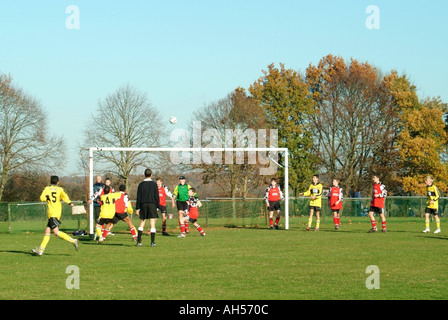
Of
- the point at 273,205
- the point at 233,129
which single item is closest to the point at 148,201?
the point at 273,205

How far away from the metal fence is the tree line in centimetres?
1653

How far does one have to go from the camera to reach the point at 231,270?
475 inches

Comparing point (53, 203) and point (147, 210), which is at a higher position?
point (53, 203)

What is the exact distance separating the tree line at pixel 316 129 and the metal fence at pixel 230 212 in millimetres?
16526

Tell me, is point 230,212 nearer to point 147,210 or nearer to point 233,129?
point 147,210

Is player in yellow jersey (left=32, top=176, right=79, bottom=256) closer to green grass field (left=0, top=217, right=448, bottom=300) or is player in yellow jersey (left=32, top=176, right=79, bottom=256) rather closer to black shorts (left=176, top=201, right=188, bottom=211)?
green grass field (left=0, top=217, right=448, bottom=300)

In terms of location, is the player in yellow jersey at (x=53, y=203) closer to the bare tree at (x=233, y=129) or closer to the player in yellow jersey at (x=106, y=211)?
the player in yellow jersey at (x=106, y=211)

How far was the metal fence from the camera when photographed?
28531 mm

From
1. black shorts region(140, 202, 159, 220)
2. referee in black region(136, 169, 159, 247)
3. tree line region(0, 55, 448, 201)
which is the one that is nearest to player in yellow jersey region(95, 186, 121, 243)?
referee in black region(136, 169, 159, 247)

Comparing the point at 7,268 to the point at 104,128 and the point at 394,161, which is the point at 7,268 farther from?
the point at 394,161

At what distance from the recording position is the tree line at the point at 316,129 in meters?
52.7

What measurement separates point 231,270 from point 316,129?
156ft

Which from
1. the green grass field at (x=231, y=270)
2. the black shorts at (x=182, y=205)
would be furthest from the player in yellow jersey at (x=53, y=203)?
the black shorts at (x=182, y=205)
